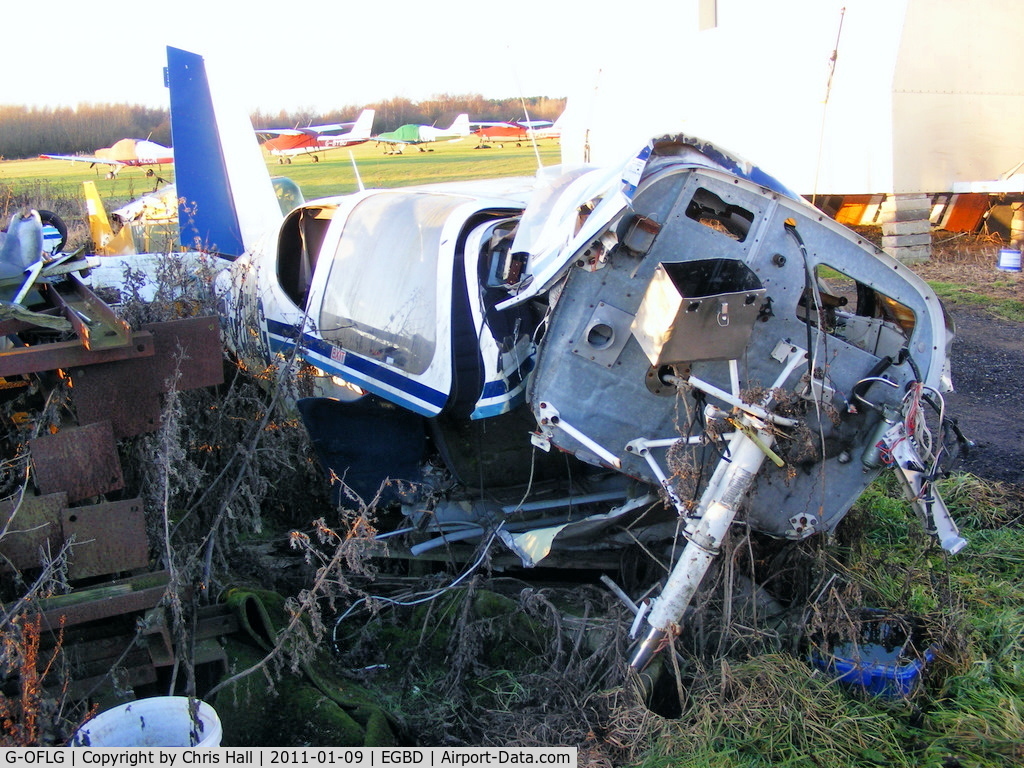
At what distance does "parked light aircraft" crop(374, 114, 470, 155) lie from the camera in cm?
3056

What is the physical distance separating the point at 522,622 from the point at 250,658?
3.82 feet

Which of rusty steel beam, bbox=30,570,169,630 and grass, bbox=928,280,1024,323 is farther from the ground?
rusty steel beam, bbox=30,570,169,630

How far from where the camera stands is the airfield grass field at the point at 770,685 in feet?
9.02

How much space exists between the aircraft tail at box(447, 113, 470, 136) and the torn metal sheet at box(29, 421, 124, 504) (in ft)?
97.6

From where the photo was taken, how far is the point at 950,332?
3391mm

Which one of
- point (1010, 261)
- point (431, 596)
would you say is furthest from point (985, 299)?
point (431, 596)

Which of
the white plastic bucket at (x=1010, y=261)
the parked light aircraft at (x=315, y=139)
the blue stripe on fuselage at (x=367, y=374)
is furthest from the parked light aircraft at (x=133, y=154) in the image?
the white plastic bucket at (x=1010, y=261)

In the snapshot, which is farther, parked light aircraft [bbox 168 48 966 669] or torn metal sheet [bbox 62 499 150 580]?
parked light aircraft [bbox 168 48 966 669]

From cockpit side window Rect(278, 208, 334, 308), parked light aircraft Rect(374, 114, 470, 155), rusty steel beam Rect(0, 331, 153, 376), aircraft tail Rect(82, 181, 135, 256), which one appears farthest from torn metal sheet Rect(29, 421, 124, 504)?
parked light aircraft Rect(374, 114, 470, 155)

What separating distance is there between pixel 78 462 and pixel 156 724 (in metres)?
1.03

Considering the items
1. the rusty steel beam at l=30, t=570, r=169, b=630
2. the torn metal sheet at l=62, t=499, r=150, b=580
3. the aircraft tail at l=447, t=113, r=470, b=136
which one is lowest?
the rusty steel beam at l=30, t=570, r=169, b=630

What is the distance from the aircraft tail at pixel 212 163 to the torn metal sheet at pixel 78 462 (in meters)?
5.99

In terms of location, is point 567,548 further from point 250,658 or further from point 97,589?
point 97,589

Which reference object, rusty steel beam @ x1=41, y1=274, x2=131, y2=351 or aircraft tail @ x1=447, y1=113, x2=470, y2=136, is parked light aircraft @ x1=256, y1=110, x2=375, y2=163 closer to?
aircraft tail @ x1=447, y1=113, x2=470, y2=136
